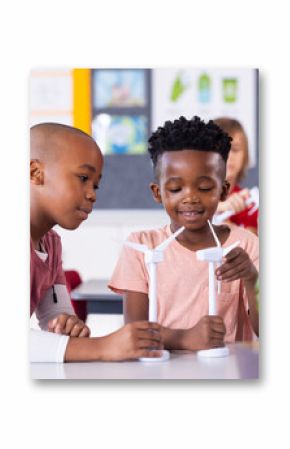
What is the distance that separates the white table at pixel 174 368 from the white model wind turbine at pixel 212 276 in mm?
Answer: 12

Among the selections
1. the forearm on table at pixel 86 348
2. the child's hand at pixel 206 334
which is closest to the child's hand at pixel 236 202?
the child's hand at pixel 206 334

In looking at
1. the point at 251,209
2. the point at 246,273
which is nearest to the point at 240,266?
the point at 246,273

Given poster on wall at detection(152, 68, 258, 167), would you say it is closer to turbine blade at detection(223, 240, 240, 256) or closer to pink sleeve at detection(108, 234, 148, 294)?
turbine blade at detection(223, 240, 240, 256)

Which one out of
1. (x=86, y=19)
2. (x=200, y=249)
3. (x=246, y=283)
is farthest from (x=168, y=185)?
(x=86, y=19)

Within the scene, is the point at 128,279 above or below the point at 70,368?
above

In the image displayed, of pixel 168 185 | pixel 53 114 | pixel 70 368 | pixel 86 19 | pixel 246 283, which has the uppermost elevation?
pixel 86 19

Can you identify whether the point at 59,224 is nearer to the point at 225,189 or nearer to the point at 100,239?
the point at 100,239

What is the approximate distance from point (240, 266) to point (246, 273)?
0.02 m

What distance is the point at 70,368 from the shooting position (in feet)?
4.16

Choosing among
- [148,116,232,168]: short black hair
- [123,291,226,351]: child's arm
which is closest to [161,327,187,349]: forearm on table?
[123,291,226,351]: child's arm

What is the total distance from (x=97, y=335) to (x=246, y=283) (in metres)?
0.32

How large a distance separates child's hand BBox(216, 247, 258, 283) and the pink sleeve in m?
0.18

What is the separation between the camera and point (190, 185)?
127 centimetres

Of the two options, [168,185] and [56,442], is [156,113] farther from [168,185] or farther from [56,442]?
[56,442]
